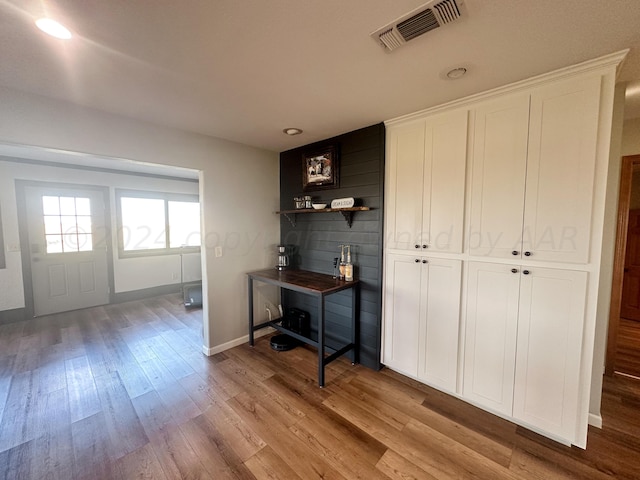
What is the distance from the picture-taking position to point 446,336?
2127 mm

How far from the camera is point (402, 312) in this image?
238 centimetres

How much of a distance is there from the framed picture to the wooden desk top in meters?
1.02

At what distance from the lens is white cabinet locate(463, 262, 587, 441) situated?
1.62 metres

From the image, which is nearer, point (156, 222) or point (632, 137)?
point (632, 137)

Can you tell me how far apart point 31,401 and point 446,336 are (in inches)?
136

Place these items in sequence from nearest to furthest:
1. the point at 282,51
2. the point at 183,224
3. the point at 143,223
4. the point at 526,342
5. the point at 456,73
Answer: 1. the point at 282,51
2. the point at 456,73
3. the point at 526,342
4. the point at 143,223
5. the point at 183,224

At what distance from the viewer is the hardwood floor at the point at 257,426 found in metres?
1.54

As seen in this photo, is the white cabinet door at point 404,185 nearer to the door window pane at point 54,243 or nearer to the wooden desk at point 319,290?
the wooden desk at point 319,290

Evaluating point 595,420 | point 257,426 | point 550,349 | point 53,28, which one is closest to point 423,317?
point 550,349

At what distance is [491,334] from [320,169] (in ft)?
7.27

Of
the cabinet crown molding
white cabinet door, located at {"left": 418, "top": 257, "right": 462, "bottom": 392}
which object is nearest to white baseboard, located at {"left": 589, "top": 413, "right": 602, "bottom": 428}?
white cabinet door, located at {"left": 418, "top": 257, "right": 462, "bottom": 392}

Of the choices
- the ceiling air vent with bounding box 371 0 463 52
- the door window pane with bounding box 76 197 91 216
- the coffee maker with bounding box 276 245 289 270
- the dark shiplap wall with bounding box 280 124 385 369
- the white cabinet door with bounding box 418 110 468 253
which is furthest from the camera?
the door window pane with bounding box 76 197 91 216

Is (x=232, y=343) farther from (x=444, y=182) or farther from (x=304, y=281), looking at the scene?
(x=444, y=182)

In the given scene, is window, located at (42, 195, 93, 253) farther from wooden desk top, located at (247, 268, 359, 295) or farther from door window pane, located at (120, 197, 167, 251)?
wooden desk top, located at (247, 268, 359, 295)
